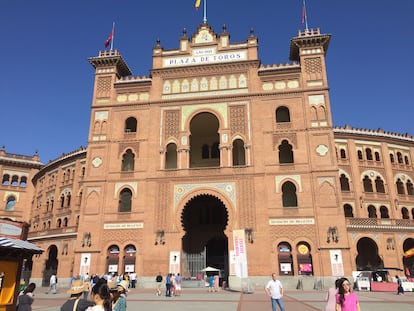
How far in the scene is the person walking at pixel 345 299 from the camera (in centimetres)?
648

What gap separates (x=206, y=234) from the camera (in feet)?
102

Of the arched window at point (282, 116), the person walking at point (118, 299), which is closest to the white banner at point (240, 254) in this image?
the arched window at point (282, 116)

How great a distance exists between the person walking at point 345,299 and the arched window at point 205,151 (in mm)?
28371

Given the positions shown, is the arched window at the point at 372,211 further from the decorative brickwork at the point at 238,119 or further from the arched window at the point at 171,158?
the arched window at the point at 171,158

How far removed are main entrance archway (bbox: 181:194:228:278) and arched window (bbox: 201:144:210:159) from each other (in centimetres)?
477

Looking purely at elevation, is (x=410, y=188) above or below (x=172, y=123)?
below

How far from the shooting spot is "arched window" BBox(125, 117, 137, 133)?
32.4 metres

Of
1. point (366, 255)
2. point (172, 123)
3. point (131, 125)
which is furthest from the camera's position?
point (366, 255)

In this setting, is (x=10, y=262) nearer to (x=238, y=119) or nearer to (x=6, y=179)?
(x=238, y=119)

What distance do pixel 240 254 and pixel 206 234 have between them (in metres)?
7.92

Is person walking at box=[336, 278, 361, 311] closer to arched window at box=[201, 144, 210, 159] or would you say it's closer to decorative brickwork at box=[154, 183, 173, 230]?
decorative brickwork at box=[154, 183, 173, 230]

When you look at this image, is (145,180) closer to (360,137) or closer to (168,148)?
(168,148)

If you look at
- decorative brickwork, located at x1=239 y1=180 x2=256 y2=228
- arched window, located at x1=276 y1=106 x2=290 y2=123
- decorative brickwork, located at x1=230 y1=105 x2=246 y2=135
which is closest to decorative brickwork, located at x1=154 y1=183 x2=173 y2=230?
decorative brickwork, located at x1=239 y1=180 x2=256 y2=228

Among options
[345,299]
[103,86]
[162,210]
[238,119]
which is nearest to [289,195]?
[238,119]
